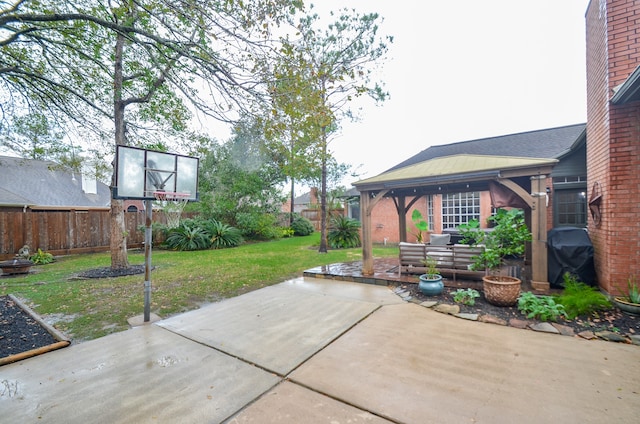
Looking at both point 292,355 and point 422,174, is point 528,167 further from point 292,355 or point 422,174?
point 292,355

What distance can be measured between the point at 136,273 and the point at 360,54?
9.75 metres

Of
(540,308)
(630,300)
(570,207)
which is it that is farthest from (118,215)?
(570,207)

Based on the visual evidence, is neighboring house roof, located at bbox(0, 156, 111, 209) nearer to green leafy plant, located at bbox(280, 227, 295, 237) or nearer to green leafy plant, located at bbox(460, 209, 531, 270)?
green leafy plant, located at bbox(280, 227, 295, 237)

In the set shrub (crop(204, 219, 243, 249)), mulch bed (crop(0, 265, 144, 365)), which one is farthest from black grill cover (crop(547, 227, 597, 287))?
shrub (crop(204, 219, 243, 249))

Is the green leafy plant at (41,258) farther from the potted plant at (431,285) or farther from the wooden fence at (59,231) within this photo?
the potted plant at (431,285)

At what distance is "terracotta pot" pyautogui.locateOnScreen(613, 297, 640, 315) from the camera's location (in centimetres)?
359

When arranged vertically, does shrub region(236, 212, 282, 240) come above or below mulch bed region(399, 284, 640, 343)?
above

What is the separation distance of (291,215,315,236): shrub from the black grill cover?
1399 cm

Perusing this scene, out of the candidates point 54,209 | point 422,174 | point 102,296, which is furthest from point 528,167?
point 54,209

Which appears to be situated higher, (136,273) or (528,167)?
(528,167)

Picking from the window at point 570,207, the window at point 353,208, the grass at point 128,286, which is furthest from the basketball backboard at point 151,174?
the window at point 353,208

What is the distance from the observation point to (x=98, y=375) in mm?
2543

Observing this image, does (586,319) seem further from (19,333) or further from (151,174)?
(19,333)

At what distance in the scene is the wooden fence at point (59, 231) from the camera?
28.3 feet
